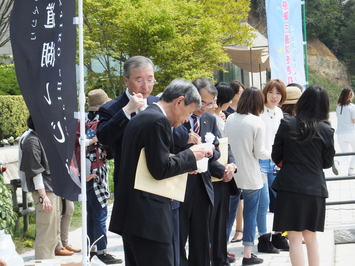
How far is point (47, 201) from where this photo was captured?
6867 millimetres

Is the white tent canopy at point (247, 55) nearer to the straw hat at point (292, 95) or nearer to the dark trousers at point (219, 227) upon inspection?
the straw hat at point (292, 95)

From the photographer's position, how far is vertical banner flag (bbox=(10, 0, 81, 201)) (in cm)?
433

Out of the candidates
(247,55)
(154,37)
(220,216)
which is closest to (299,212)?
(220,216)

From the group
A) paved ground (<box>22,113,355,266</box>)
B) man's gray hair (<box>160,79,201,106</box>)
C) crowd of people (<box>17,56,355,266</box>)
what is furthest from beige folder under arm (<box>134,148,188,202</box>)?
paved ground (<box>22,113,355,266</box>)

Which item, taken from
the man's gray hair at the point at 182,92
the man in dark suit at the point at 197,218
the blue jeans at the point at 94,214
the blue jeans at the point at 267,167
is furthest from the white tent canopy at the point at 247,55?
the man's gray hair at the point at 182,92

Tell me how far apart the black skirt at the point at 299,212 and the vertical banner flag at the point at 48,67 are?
7.85 feet

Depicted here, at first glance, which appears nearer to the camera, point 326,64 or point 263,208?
point 263,208

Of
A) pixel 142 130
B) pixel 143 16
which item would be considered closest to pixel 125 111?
pixel 142 130

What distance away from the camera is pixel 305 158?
234 inches

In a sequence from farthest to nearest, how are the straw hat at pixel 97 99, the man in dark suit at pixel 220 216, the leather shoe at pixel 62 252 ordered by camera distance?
the leather shoe at pixel 62 252
the straw hat at pixel 97 99
the man in dark suit at pixel 220 216

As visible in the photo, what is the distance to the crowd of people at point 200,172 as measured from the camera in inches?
170

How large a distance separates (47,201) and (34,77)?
2769mm

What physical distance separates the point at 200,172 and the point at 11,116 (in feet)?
43.8

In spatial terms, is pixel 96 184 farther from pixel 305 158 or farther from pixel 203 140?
pixel 305 158
